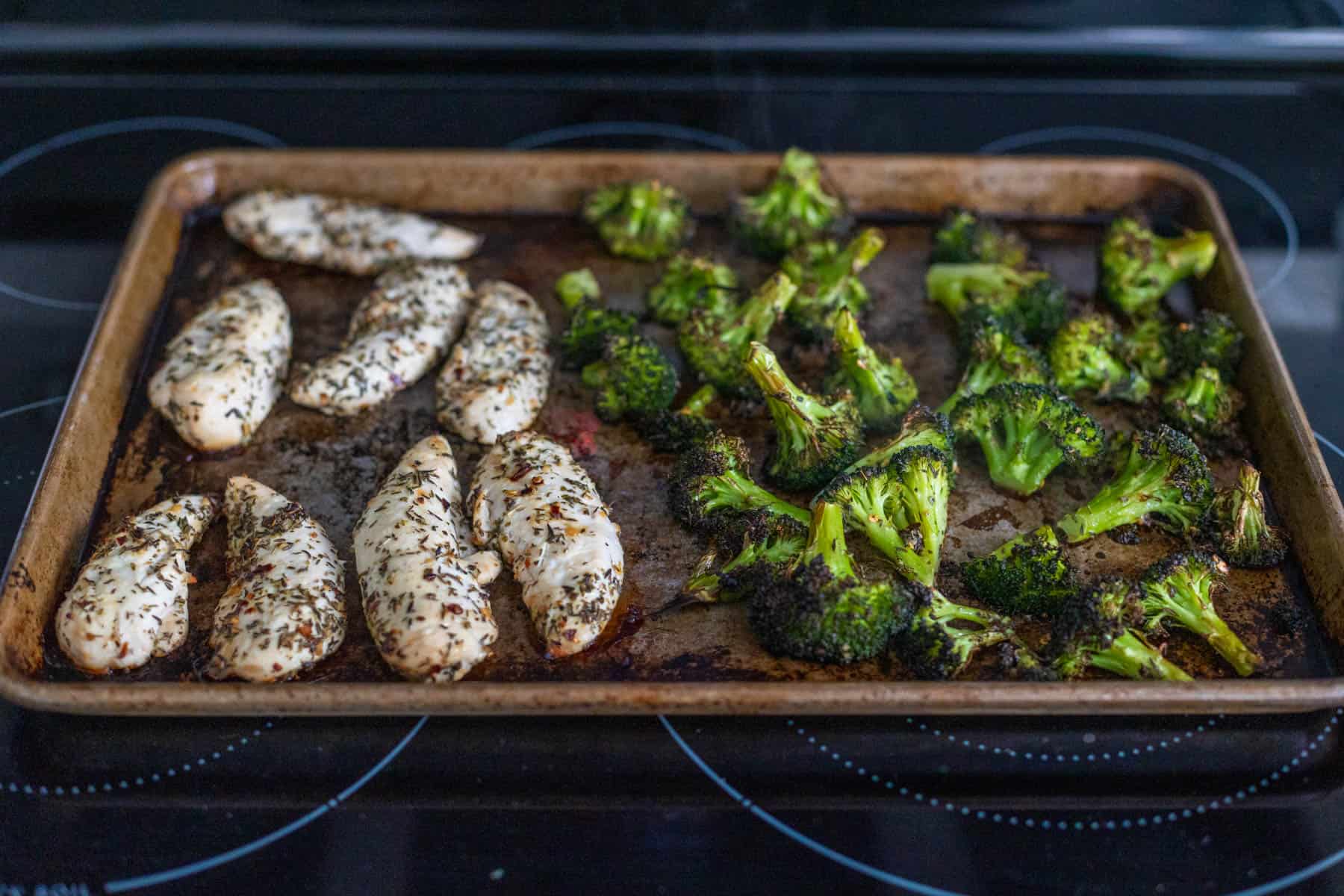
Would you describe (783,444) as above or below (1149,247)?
below

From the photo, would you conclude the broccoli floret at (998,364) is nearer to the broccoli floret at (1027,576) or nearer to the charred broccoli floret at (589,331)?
the broccoli floret at (1027,576)

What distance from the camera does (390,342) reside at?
3.20 metres

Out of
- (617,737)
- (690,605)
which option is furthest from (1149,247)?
(617,737)

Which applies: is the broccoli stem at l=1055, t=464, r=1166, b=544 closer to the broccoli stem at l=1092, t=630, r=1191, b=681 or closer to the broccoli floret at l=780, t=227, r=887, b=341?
the broccoli stem at l=1092, t=630, r=1191, b=681

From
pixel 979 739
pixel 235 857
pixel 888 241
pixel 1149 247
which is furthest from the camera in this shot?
pixel 888 241

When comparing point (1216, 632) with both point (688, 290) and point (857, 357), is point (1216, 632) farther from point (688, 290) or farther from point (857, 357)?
point (688, 290)

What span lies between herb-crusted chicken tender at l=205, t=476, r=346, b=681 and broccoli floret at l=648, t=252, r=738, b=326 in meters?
1.16

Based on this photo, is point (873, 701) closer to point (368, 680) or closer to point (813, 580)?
point (813, 580)

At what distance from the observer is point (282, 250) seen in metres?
3.53

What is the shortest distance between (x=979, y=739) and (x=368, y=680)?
50.7 inches

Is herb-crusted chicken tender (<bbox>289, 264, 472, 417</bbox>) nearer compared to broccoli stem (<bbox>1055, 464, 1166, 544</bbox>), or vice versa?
broccoli stem (<bbox>1055, 464, 1166, 544</bbox>)

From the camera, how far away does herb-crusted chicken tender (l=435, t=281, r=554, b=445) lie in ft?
10.0

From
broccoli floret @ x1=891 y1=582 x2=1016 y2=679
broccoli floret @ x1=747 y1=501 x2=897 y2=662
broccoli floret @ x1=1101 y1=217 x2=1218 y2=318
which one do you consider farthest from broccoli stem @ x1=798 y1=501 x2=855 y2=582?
broccoli floret @ x1=1101 y1=217 x2=1218 y2=318

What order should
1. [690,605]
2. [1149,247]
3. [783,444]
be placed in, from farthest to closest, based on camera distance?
[1149,247] → [783,444] → [690,605]
